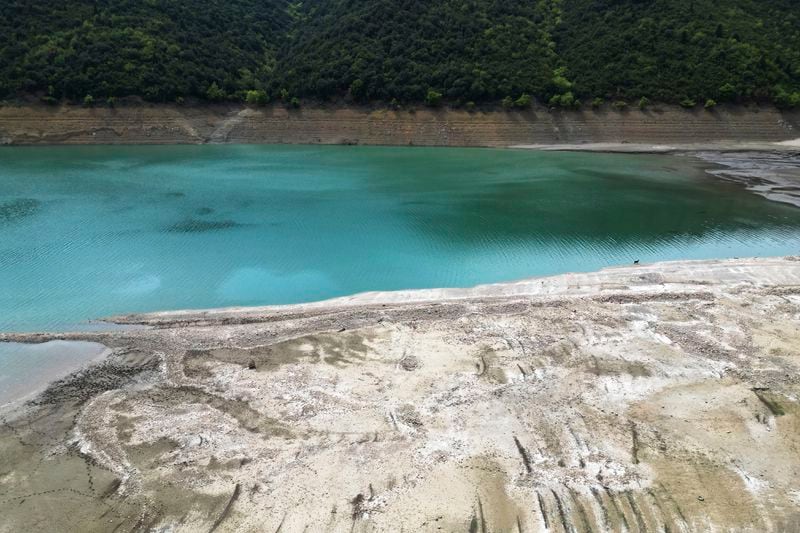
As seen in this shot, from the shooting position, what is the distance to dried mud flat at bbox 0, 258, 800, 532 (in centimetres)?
759

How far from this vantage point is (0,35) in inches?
2018

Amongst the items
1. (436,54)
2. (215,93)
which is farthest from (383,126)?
(215,93)

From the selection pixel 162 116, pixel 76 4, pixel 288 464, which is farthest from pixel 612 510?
pixel 76 4

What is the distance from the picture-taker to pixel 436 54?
5556 cm

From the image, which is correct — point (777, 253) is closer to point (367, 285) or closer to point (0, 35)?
point (367, 285)

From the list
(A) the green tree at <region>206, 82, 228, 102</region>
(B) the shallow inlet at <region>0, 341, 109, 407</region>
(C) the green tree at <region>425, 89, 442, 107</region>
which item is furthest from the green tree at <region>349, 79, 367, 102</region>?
(B) the shallow inlet at <region>0, 341, 109, 407</region>

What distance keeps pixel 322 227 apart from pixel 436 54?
39637mm

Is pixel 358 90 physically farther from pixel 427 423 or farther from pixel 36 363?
pixel 427 423

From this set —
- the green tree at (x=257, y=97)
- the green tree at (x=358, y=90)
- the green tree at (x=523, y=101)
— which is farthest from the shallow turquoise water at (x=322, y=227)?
the green tree at (x=257, y=97)

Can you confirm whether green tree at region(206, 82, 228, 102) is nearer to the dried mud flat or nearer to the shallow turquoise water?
the shallow turquoise water

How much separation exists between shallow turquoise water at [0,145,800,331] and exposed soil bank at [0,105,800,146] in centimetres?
947

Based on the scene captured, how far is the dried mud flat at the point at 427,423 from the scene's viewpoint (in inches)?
299

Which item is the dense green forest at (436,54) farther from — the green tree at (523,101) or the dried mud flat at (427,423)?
the dried mud flat at (427,423)

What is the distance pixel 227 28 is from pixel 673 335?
2684 inches
